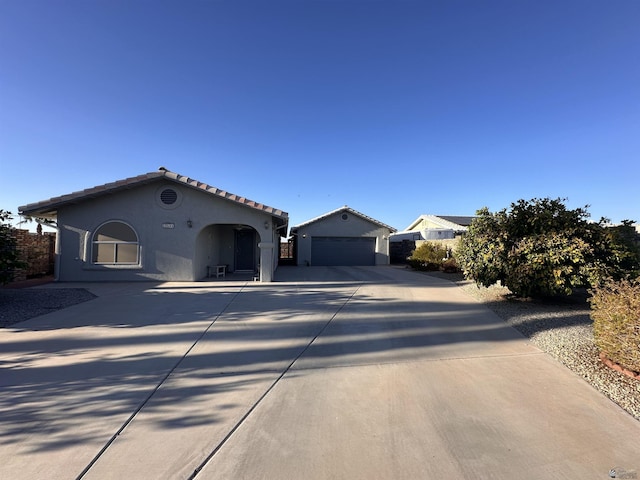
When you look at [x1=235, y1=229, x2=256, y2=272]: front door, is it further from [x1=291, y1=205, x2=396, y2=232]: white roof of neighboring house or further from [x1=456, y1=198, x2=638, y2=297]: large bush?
[x1=456, y1=198, x2=638, y2=297]: large bush

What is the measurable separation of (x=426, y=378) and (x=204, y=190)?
10.3m

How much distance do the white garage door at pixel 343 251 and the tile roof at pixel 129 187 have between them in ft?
37.9

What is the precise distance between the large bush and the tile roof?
7.07 m

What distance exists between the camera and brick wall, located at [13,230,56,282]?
38.4 feet

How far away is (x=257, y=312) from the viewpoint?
7086mm

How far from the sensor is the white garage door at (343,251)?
23484mm

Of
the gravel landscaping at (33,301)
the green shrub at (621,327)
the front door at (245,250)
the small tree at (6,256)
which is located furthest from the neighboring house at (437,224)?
the small tree at (6,256)

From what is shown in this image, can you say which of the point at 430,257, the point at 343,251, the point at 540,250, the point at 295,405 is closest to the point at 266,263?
the point at 540,250

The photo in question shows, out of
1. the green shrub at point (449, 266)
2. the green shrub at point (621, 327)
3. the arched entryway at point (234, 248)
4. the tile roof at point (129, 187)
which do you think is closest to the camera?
the green shrub at point (621, 327)

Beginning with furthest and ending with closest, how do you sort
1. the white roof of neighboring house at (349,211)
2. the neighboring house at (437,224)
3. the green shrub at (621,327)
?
the neighboring house at (437,224) < the white roof of neighboring house at (349,211) < the green shrub at (621,327)

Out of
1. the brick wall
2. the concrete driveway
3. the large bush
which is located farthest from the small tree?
the large bush

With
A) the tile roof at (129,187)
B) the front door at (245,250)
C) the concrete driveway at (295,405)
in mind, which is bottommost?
the concrete driveway at (295,405)

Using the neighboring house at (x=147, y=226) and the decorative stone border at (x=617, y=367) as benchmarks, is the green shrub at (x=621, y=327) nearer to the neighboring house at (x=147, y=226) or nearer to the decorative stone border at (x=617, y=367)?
the decorative stone border at (x=617, y=367)

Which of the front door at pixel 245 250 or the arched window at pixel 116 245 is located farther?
the front door at pixel 245 250
